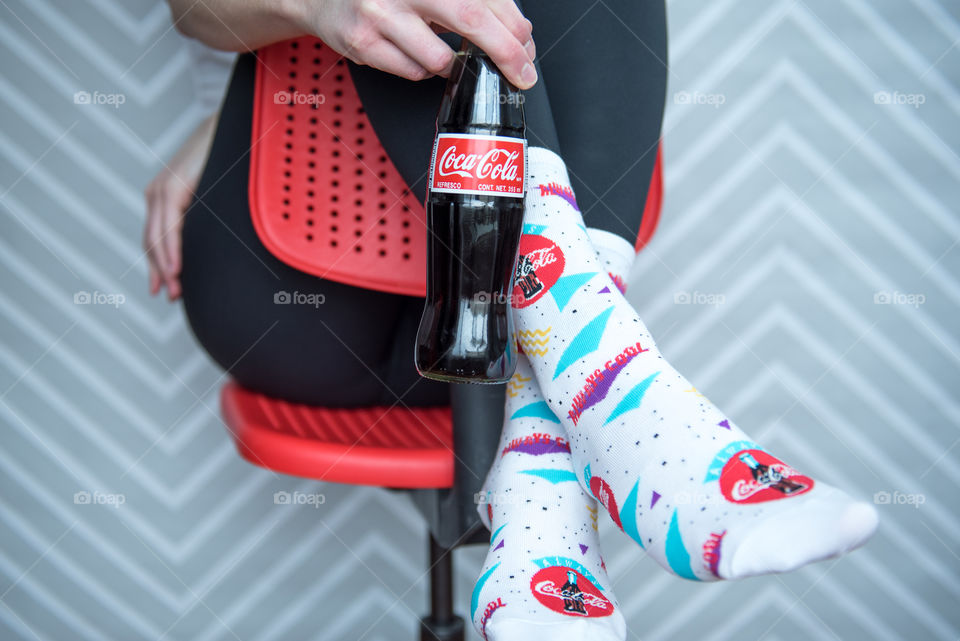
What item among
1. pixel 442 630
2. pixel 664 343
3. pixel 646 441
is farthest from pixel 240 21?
pixel 664 343

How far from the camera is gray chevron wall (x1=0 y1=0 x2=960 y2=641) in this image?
1.11 metres

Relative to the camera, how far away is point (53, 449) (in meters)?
1.17

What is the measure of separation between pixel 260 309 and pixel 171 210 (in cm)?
30

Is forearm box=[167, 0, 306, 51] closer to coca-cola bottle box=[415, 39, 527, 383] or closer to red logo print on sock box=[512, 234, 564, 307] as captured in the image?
coca-cola bottle box=[415, 39, 527, 383]

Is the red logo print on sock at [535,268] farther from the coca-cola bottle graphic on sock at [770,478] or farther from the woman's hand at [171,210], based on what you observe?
the woman's hand at [171,210]

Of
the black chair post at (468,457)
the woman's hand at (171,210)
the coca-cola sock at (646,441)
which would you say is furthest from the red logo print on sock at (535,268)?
the woman's hand at (171,210)

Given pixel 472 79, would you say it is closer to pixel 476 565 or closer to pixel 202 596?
pixel 476 565

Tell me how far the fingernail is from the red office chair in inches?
7.2

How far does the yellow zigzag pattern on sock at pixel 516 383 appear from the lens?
2.02 feet

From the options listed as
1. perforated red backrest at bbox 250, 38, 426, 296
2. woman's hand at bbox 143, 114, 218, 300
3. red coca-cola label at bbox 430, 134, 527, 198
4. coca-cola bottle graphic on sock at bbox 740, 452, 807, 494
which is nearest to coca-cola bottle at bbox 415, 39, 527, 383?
red coca-cola label at bbox 430, 134, 527, 198

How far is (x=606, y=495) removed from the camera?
517 millimetres

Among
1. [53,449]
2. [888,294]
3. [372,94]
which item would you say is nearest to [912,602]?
[888,294]

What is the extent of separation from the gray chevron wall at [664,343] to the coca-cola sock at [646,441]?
676mm

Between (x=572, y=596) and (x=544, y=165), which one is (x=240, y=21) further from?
(x=572, y=596)
